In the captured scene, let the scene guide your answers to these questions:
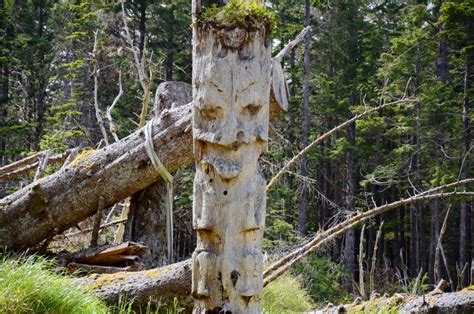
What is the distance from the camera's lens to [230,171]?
105 inches

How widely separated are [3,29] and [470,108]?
1807 centimetres

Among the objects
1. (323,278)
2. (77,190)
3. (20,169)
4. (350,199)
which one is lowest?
(323,278)

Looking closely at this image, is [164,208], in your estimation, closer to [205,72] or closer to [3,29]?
[205,72]

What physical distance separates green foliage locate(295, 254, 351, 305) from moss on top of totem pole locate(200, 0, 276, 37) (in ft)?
47.2

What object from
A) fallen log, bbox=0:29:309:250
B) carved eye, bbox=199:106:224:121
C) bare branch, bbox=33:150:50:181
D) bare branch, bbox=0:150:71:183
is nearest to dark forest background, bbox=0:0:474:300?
bare branch, bbox=0:150:71:183

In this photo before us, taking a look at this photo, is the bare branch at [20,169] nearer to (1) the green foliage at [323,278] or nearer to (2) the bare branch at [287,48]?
(2) the bare branch at [287,48]

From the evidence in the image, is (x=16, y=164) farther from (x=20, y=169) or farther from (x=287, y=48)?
(x=287, y=48)

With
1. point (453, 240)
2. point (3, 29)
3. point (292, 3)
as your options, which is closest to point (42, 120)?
point (3, 29)

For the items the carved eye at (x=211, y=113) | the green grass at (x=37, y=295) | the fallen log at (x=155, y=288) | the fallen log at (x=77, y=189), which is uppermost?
the carved eye at (x=211, y=113)

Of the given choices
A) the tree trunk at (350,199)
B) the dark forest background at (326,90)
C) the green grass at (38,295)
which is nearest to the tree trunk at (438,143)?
the dark forest background at (326,90)

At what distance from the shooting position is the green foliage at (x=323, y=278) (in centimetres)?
1709

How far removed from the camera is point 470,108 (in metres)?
20.4

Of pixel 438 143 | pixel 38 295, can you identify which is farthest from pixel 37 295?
pixel 438 143

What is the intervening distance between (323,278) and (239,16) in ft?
53.9
